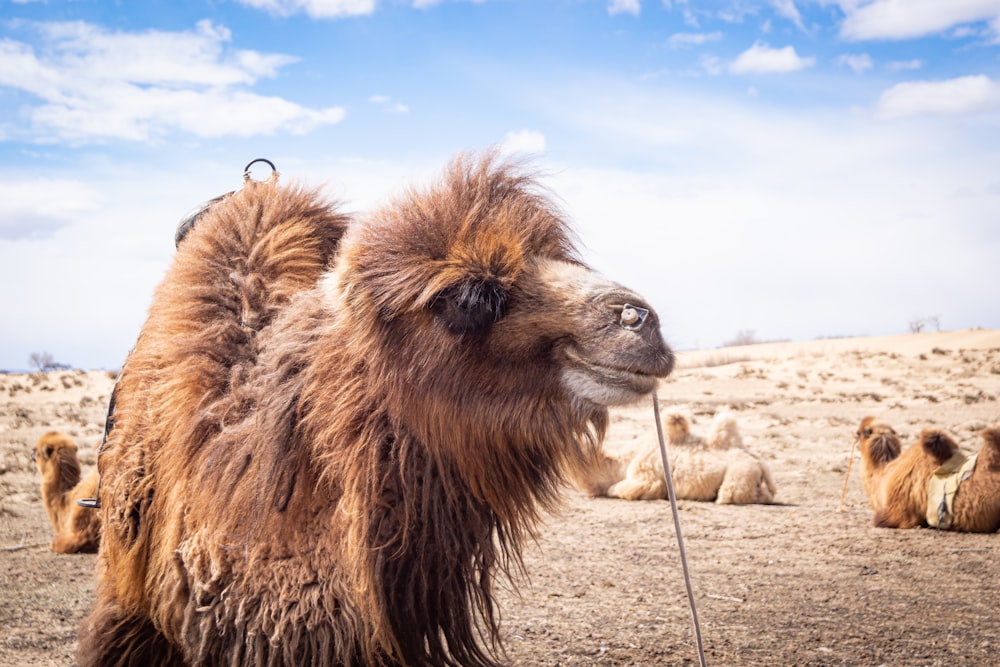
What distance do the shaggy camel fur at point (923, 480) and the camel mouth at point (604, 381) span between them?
608cm

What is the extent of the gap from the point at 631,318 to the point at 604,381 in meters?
0.19

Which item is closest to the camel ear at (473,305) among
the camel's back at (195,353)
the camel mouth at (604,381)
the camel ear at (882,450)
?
the camel mouth at (604,381)

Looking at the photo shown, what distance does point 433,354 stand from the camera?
103 inches

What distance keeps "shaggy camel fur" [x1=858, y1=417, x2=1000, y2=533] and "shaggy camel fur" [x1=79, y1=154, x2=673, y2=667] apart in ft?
19.5

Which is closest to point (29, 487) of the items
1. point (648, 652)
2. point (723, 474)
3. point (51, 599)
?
point (51, 599)

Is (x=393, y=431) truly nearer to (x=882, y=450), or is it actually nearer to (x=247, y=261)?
(x=247, y=261)

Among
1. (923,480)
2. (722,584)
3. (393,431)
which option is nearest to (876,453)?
(923,480)

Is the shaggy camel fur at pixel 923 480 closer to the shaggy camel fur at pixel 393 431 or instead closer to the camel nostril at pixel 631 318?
the shaggy camel fur at pixel 393 431

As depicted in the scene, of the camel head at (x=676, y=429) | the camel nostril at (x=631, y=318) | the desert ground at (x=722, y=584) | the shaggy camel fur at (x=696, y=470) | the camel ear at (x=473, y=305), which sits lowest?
the desert ground at (x=722, y=584)

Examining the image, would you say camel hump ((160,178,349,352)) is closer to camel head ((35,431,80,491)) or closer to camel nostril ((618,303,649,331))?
camel nostril ((618,303,649,331))

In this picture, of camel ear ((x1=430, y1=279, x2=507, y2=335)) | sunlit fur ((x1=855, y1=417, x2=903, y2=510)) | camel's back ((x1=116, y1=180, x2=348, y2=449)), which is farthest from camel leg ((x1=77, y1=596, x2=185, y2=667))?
sunlit fur ((x1=855, y1=417, x2=903, y2=510))

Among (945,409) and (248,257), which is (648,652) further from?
(945,409)

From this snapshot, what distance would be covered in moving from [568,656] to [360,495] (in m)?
2.47

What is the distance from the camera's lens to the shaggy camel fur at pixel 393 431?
2.58 m
